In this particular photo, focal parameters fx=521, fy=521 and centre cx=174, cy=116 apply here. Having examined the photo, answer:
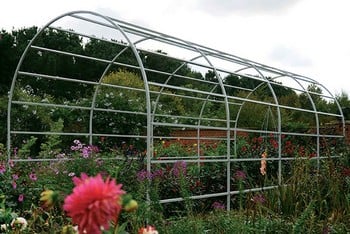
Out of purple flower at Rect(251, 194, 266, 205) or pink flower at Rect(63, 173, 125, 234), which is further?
purple flower at Rect(251, 194, 266, 205)

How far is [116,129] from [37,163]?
4.84m

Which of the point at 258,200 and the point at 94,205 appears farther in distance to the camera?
the point at 258,200

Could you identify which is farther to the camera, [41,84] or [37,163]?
[41,84]

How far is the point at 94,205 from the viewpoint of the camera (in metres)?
1.06

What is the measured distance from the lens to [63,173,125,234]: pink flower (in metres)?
1.07

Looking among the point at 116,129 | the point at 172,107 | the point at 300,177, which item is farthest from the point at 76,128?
the point at 300,177

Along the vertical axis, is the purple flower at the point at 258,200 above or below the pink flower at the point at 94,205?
below

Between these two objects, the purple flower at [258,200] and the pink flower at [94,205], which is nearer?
the pink flower at [94,205]

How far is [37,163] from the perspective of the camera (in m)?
6.31

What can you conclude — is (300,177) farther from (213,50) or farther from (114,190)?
(114,190)

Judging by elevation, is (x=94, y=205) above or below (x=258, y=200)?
above

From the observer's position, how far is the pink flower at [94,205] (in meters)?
1.07

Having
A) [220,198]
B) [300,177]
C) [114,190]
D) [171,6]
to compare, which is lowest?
[220,198]

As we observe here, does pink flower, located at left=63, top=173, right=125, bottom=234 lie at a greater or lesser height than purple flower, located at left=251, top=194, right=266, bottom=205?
greater
